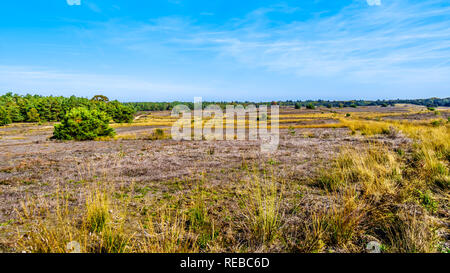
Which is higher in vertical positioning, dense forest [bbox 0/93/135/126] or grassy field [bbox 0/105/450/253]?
dense forest [bbox 0/93/135/126]

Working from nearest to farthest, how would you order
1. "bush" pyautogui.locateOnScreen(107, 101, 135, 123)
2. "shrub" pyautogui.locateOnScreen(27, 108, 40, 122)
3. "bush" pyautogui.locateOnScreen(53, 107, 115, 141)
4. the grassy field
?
the grassy field → "bush" pyautogui.locateOnScreen(53, 107, 115, 141) → "bush" pyautogui.locateOnScreen(107, 101, 135, 123) → "shrub" pyautogui.locateOnScreen(27, 108, 40, 122)

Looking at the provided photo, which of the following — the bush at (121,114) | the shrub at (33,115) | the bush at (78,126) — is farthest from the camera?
the shrub at (33,115)

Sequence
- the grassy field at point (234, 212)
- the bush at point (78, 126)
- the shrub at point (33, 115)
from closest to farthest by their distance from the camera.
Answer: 1. the grassy field at point (234, 212)
2. the bush at point (78, 126)
3. the shrub at point (33, 115)

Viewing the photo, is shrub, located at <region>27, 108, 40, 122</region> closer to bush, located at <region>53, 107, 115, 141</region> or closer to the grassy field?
bush, located at <region>53, 107, 115, 141</region>

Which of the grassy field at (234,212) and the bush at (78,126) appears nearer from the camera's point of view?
the grassy field at (234,212)

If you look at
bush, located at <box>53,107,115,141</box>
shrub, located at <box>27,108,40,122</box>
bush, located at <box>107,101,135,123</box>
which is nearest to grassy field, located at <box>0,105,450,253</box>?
→ bush, located at <box>53,107,115,141</box>

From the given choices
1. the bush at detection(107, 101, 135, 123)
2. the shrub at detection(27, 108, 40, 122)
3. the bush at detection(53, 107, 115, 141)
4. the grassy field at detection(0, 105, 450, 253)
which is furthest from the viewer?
the shrub at detection(27, 108, 40, 122)

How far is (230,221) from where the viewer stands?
12.4 ft

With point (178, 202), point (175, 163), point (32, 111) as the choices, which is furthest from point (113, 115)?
point (178, 202)

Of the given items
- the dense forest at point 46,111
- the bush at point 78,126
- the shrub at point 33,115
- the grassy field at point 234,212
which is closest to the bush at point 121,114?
the dense forest at point 46,111

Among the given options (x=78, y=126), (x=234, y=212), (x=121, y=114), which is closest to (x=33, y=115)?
(x=121, y=114)

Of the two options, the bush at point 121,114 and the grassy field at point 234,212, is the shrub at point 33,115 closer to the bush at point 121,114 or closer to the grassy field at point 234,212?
the bush at point 121,114

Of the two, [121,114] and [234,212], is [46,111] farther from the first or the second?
[234,212]

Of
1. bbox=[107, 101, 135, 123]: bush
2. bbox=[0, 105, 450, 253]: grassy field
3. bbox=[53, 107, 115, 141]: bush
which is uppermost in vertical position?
bbox=[107, 101, 135, 123]: bush
